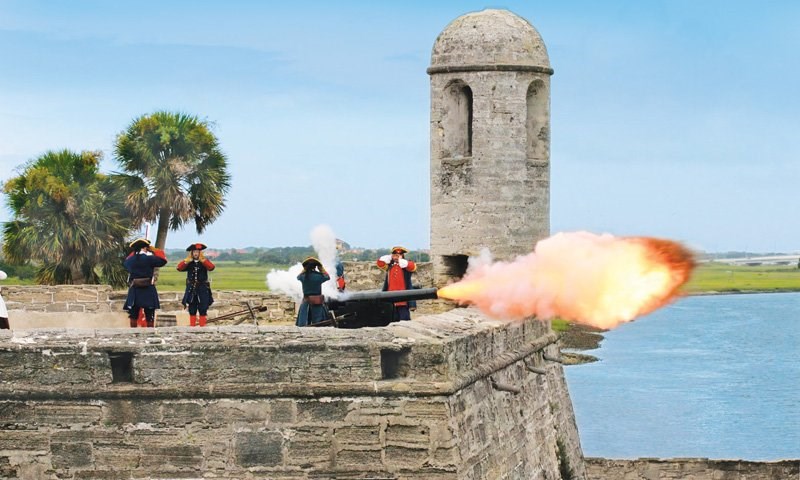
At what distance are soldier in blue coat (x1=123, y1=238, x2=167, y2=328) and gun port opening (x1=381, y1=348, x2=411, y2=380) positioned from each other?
525cm

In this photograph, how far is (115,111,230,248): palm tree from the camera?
29922 mm

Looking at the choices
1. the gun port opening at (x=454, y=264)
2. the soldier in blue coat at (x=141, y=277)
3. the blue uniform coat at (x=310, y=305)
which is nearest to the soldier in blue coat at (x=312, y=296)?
the blue uniform coat at (x=310, y=305)

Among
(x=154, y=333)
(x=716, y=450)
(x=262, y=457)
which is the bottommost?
(x=716, y=450)

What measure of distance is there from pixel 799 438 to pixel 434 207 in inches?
829

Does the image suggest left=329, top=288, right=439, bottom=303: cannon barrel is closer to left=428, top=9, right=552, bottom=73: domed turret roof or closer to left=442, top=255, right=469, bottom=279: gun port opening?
left=442, top=255, right=469, bottom=279: gun port opening

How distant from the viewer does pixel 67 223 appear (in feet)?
97.7

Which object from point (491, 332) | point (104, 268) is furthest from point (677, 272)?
point (104, 268)

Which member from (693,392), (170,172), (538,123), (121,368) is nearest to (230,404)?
(121,368)

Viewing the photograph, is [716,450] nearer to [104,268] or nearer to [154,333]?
[104,268]

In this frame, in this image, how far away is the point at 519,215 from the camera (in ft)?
72.3

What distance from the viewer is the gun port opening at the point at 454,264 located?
22.5 metres

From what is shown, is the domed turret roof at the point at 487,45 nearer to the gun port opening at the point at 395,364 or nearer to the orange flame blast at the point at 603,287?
the orange flame blast at the point at 603,287

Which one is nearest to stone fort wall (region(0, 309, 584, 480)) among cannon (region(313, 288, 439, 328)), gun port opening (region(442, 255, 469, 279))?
cannon (region(313, 288, 439, 328))

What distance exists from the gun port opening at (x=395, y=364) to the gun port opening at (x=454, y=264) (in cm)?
914
